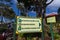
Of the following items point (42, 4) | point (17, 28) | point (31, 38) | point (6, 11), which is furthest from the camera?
point (6, 11)

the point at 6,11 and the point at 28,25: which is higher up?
the point at 6,11

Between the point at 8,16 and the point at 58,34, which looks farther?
the point at 8,16

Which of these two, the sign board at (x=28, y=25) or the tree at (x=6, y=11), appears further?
the tree at (x=6, y=11)

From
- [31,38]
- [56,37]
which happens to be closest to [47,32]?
[56,37]

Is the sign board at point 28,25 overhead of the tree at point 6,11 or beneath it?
beneath

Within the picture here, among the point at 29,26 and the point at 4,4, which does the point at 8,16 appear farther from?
the point at 29,26

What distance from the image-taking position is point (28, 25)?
27.9 ft

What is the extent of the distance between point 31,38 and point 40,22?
1992 mm

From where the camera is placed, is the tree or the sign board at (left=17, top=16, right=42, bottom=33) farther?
the tree

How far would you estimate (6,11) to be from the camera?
3491 centimetres

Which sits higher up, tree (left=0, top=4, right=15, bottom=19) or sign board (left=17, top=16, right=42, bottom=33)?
tree (left=0, top=4, right=15, bottom=19)

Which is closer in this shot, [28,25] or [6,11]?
[28,25]

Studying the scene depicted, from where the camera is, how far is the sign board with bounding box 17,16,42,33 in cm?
845

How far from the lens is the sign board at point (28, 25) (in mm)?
8453
